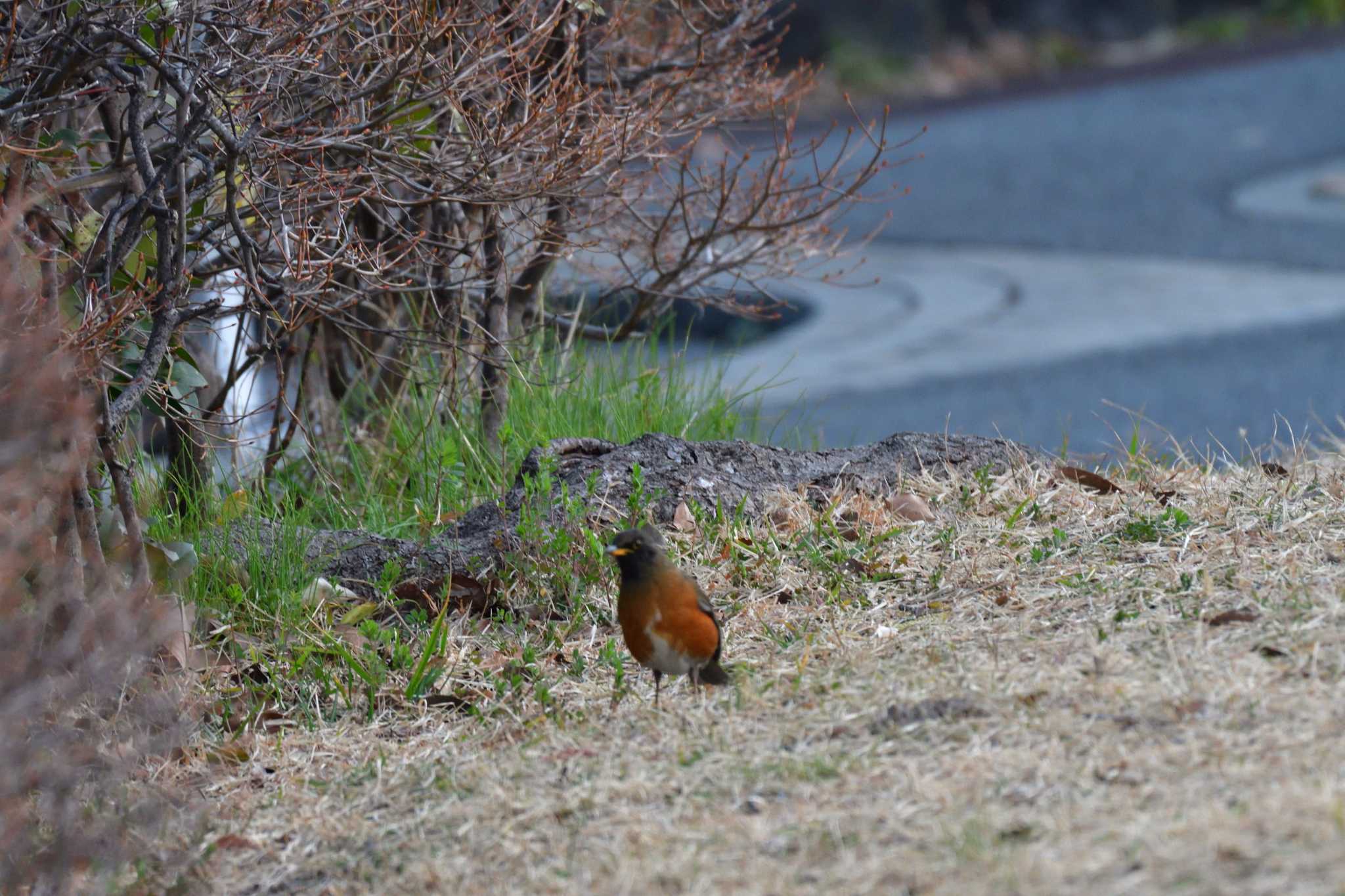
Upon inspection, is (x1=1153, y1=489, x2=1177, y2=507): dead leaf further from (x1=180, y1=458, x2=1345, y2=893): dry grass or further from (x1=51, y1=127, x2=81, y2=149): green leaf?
(x1=51, y1=127, x2=81, y2=149): green leaf

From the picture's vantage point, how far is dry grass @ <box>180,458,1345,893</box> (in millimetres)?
2520

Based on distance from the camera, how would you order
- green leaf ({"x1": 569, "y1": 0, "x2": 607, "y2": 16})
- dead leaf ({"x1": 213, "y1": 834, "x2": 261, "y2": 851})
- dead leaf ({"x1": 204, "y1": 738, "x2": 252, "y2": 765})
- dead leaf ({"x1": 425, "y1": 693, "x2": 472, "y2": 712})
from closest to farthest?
dead leaf ({"x1": 213, "y1": 834, "x2": 261, "y2": 851})
dead leaf ({"x1": 204, "y1": 738, "x2": 252, "y2": 765})
dead leaf ({"x1": 425, "y1": 693, "x2": 472, "y2": 712})
green leaf ({"x1": 569, "y1": 0, "x2": 607, "y2": 16})

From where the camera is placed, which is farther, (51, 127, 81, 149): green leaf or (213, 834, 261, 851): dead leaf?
(51, 127, 81, 149): green leaf

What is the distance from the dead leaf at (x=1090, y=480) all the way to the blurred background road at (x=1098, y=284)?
0.34 m

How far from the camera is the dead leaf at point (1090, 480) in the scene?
14.7 ft

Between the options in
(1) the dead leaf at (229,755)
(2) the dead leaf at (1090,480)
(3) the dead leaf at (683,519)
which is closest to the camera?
(1) the dead leaf at (229,755)

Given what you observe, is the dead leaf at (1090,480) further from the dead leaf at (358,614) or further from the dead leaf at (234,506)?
the dead leaf at (234,506)

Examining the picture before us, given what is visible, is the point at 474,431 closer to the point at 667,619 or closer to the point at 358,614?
the point at 358,614

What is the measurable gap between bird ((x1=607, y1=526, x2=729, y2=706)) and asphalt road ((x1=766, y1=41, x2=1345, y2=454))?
1.98 meters

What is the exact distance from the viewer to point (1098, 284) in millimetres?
12328

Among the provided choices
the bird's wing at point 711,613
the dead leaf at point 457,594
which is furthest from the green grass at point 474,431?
the bird's wing at point 711,613

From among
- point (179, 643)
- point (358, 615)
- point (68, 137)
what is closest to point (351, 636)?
point (358, 615)

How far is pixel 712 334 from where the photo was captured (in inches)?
438

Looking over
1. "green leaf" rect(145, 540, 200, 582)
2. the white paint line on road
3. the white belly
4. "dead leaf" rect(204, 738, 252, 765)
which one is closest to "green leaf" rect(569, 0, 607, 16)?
"green leaf" rect(145, 540, 200, 582)
